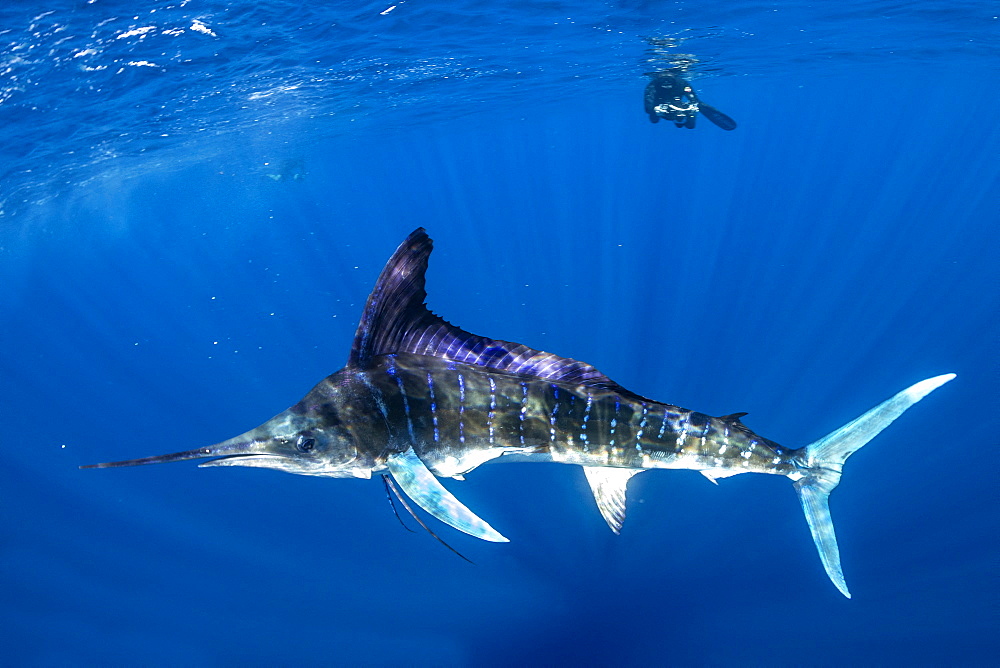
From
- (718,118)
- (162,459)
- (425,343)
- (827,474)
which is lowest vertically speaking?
(827,474)

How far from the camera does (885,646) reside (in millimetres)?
7172

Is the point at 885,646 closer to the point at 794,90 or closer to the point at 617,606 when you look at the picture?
the point at 617,606

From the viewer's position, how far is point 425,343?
3.13 meters

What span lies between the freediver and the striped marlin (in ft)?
28.5

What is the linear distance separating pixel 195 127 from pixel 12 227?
41.0 feet

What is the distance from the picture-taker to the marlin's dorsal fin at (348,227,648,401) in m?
2.92

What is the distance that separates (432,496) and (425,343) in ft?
2.67

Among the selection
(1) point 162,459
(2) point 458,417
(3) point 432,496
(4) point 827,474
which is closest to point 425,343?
(2) point 458,417

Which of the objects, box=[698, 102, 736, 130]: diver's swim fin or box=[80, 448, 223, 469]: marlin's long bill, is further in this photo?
box=[698, 102, 736, 130]: diver's swim fin

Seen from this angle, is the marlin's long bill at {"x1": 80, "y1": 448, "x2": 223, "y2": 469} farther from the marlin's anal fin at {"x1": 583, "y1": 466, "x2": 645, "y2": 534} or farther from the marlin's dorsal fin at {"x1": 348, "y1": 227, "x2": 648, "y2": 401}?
the marlin's anal fin at {"x1": 583, "y1": 466, "x2": 645, "y2": 534}

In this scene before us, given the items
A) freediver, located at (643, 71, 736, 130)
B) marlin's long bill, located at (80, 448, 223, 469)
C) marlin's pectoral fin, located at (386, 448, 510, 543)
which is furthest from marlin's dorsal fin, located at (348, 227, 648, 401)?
freediver, located at (643, 71, 736, 130)

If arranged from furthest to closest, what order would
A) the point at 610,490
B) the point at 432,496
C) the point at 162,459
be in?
the point at 610,490
the point at 432,496
the point at 162,459

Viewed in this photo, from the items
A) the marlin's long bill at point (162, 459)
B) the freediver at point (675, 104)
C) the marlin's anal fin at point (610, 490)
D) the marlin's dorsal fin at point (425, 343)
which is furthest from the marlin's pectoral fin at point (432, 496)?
the freediver at point (675, 104)

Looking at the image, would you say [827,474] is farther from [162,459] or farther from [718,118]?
[718,118]
